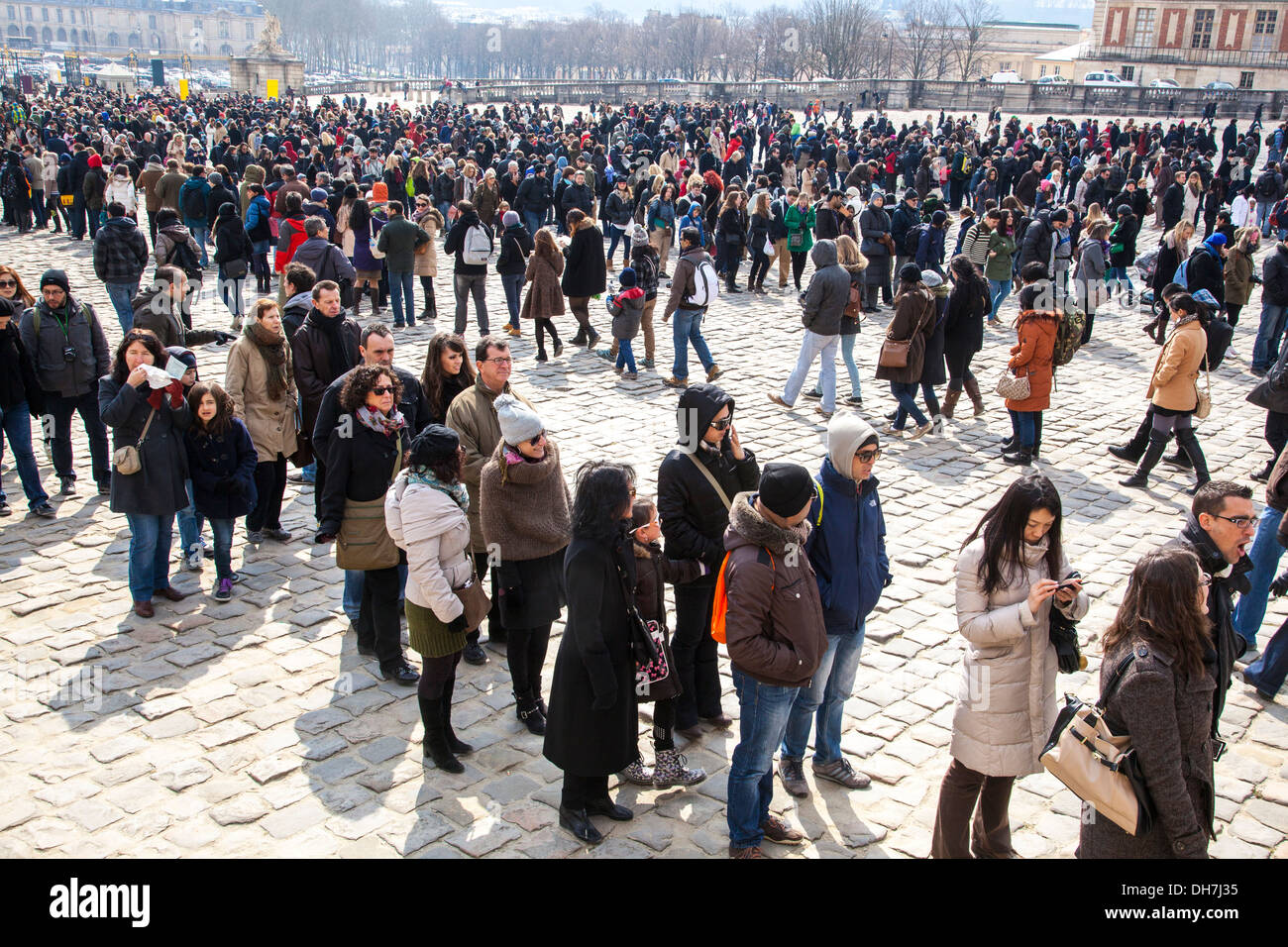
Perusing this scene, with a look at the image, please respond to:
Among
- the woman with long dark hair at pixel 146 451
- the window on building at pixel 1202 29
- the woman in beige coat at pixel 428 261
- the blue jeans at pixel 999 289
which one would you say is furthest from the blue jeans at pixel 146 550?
the window on building at pixel 1202 29

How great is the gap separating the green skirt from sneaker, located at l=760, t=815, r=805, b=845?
159cm

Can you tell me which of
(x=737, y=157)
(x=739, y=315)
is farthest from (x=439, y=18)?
(x=739, y=315)

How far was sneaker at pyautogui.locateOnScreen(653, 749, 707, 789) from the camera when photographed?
4.86m

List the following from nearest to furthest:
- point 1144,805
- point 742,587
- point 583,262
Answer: point 1144,805 < point 742,587 < point 583,262

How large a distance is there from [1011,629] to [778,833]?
4.46 feet

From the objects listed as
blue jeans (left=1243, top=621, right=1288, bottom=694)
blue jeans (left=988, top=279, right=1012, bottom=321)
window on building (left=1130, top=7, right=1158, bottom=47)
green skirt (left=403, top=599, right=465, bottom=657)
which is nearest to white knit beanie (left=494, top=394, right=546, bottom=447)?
green skirt (left=403, top=599, right=465, bottom=657)

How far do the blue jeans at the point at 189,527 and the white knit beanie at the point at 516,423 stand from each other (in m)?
3.00

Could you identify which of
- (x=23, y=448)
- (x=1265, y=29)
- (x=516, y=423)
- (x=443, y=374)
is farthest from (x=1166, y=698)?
(x=1265, y=29)

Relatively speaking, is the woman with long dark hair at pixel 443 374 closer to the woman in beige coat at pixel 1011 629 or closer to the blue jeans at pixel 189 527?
the blue jeans at pixel 189 527

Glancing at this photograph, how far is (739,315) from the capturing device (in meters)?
14.7

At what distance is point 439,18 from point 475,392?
160 m

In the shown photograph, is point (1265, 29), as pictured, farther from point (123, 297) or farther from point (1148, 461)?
point (123, 297)

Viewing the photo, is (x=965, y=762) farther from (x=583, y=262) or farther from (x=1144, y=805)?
(x=583, y=262)

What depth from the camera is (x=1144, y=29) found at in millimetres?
69562
